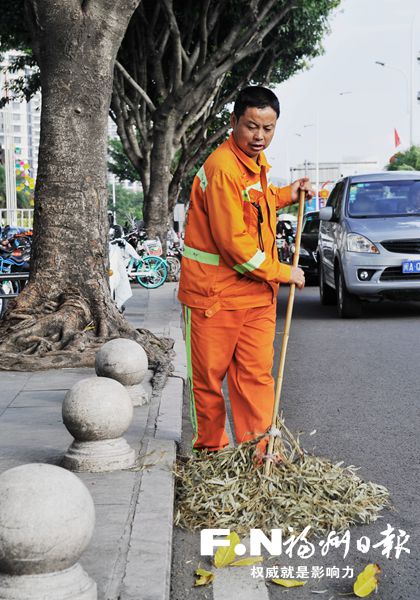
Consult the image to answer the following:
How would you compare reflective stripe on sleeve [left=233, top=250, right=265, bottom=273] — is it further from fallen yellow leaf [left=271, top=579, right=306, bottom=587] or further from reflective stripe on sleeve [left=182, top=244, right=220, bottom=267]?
fallen yellow leaf [left=271, top=579, right=306, bottom=587]

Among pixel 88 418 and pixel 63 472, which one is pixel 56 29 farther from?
pixel 63 472

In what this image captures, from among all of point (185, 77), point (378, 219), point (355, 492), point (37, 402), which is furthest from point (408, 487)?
point (185, 77)

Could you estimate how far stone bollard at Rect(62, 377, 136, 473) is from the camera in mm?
5141

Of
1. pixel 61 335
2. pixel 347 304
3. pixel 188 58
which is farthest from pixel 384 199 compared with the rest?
pixel 188 58

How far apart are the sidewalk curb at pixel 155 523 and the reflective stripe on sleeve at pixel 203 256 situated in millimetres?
1017

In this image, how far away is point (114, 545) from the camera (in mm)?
3965

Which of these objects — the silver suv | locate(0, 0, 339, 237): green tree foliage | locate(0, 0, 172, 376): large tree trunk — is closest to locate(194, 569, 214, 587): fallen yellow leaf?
locate(0, 0, 172, 376): large tree trunk

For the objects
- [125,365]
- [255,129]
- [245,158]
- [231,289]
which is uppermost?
[255,129]

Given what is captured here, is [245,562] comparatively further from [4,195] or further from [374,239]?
[4,195]

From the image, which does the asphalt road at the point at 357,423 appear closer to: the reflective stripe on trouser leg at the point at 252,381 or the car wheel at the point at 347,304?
the car wheel at the point at 347,304

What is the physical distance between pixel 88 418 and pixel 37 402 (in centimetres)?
211

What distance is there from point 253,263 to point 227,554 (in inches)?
56.3

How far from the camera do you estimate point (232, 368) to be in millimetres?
5293

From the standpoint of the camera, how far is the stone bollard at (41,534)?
3168 millimetres
